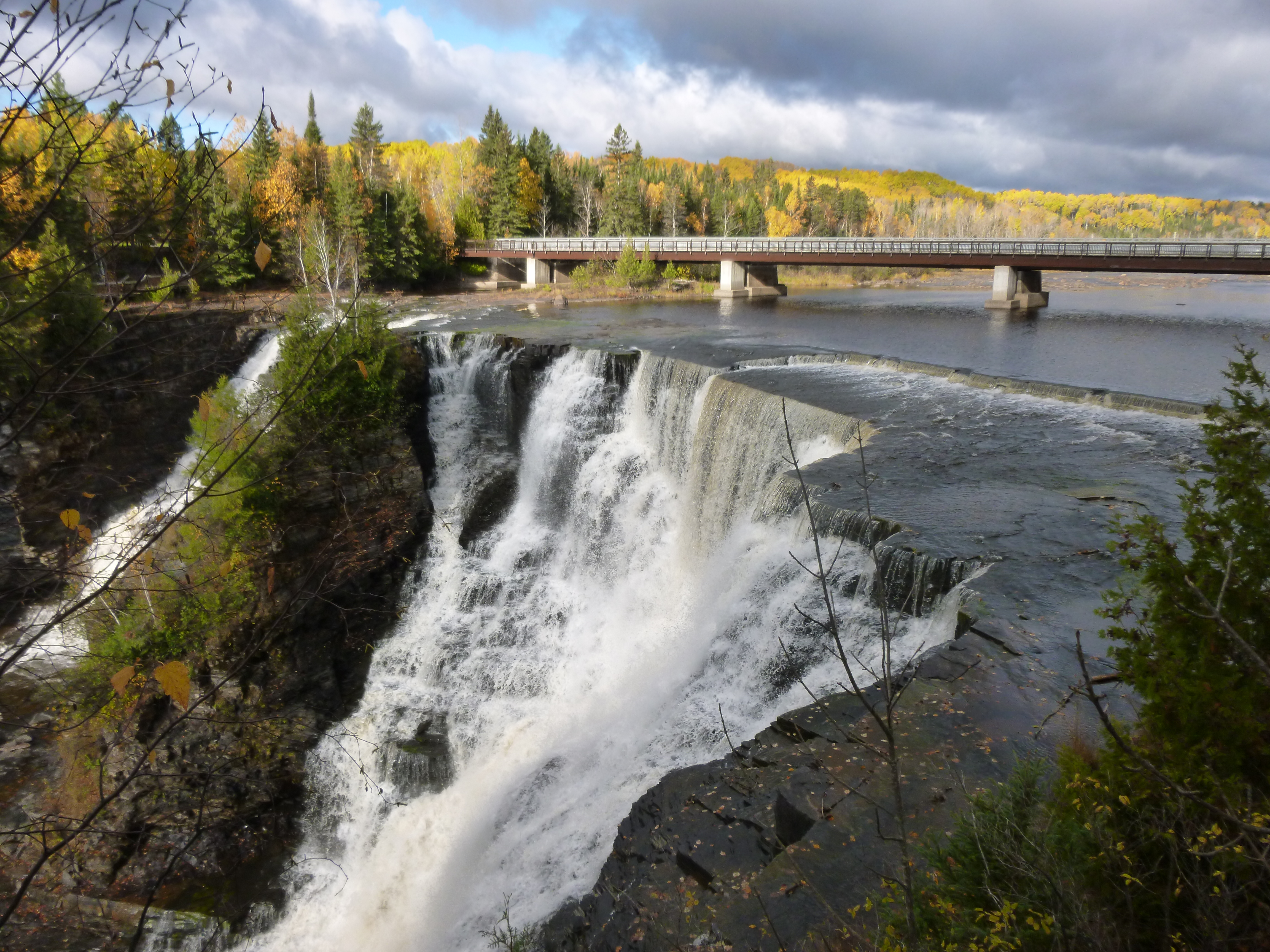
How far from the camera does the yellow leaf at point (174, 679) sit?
2.58 m

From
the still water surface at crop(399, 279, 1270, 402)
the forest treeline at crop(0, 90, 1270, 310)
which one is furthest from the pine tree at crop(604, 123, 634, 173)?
the still water surface at crop(399, 279, 1270, 402)

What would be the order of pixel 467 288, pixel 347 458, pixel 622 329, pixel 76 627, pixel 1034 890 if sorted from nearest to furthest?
1. pixel 1034 890
2. pixel 76 627
3. pixel 347 458
4. pixel 622 329
5. pixel 467 288

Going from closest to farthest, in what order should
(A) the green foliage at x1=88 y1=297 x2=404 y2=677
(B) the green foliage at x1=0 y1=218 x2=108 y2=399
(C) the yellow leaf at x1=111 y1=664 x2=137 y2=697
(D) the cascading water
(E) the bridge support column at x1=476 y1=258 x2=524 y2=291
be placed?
(C) the yellow leaf at x1=111 y1=664 x2=137 y2=697 < (B) the green foliage at x1=0 y1=218 x2=108 y2=399 < (D) the cascading water < (A) the green foliage at x1=88 y1=297 x2=404 y2=677 < (E) the bridge support column at x1=476 y1=258 x2=524 y2=291

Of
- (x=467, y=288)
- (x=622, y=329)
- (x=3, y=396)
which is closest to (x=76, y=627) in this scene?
(x=3, y=396)

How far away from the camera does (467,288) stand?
52.5 meters

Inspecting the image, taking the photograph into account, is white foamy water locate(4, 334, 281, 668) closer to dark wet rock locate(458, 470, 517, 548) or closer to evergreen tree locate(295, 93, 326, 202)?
dark wet rock locate(458, 470, 517, 548)

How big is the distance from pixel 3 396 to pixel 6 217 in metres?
0.83

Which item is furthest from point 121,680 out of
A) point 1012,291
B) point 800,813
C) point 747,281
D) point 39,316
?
point 747,281

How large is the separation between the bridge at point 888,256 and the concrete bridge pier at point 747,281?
7 centimetres

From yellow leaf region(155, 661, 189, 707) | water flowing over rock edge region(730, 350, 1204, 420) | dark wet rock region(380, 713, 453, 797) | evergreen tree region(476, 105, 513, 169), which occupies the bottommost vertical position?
dark wet rock region(380, 713, 453, 797)

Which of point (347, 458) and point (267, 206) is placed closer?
point (347, 458)

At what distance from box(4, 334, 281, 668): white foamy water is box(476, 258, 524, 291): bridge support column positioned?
28671 mm

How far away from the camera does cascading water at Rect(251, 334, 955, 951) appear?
34.9 ft

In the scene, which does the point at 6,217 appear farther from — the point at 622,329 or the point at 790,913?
the point at 622,329
